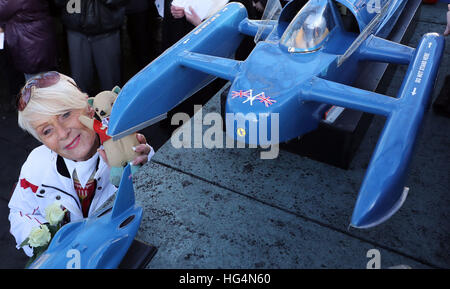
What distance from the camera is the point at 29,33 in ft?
7.41

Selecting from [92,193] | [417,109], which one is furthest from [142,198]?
[417,109]

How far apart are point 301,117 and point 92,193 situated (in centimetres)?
79

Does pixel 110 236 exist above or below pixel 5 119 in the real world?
above

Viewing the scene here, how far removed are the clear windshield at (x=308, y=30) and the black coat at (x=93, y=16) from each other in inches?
49.0

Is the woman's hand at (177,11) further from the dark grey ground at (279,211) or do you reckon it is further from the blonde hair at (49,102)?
the blonde hair at (49,102)

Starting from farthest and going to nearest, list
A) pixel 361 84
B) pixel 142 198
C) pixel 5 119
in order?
pixel 5 119 < pixel 361 84 < pixel 142 198

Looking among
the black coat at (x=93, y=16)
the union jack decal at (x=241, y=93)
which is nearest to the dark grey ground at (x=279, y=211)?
the union jack decal at (x=241, y=93)

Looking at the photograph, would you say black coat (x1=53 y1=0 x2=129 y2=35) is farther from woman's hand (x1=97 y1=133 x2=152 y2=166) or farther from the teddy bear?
woman's hand (x1=97 y1=133 x2=152 y2=166)

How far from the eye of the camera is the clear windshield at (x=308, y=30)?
53.8 inches

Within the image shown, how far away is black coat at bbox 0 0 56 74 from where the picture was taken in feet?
7.13

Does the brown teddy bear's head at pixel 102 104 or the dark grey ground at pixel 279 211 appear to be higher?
the brown teddy bear's head at pixel 102 104

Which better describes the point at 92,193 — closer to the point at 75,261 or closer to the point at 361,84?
the point at 75,261

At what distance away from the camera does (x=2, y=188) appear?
2.27 m

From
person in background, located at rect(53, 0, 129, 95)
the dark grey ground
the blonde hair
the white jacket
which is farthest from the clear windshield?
person in background, located at rect(53, 0, 129, 95)
